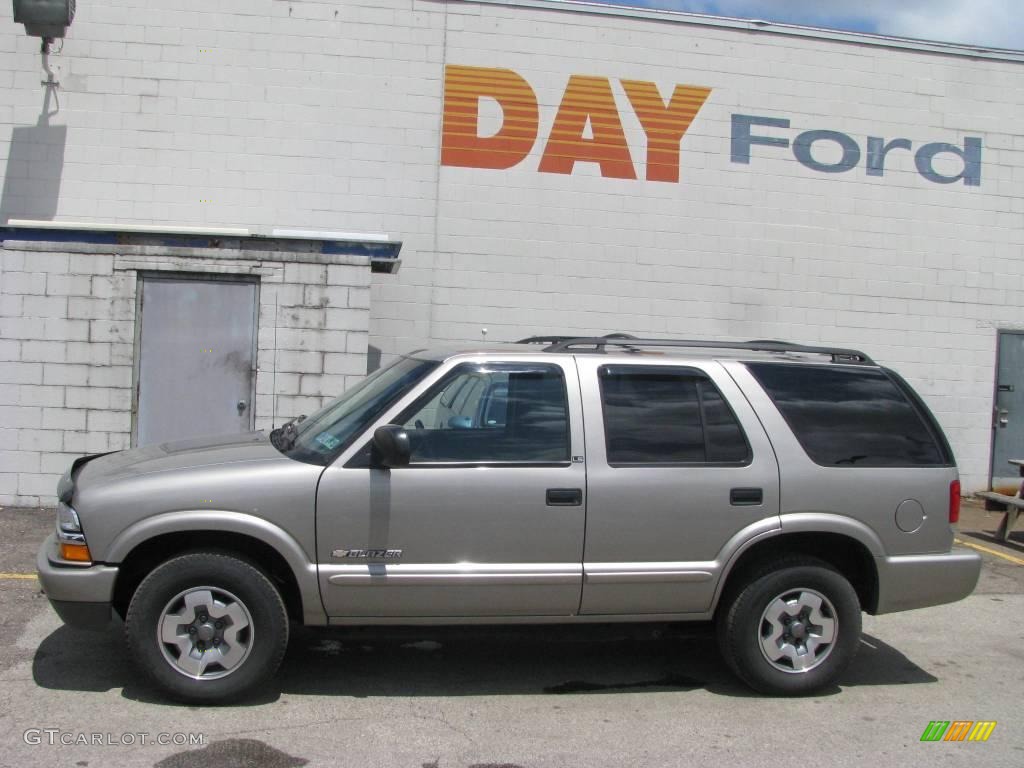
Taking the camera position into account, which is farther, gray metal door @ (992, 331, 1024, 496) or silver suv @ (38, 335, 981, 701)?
gray metal door @ (992, 331, 1024, 496)

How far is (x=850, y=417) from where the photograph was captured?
538 centimetres

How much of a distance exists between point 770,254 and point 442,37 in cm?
461

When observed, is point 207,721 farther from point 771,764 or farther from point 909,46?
point 909,46

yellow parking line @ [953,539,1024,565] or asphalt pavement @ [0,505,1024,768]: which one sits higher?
yellow parking line @ [953,539,1024,565]

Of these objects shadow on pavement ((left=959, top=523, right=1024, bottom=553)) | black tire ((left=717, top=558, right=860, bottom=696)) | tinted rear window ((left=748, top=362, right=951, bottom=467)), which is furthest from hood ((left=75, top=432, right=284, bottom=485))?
shadow on pavement ((left=959, top=523, right=1024, bottom=553))

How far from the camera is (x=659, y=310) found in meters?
11.3

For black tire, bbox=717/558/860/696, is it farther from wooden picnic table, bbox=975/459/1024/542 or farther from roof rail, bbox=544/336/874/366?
wooden picnic table, bbox=975/459/1024/542

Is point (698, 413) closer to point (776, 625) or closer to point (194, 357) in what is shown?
point (776, 625)

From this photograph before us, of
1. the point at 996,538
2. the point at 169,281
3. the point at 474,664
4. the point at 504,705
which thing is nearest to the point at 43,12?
the point at 169,281

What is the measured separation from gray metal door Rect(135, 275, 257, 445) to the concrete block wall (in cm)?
13

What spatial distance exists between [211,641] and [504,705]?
1521 millimetres

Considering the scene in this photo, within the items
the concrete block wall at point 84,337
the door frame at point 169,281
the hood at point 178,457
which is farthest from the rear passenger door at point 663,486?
the door frame at point 169,281

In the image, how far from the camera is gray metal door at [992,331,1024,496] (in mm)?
12062

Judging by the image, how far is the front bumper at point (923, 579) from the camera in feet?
17.2
